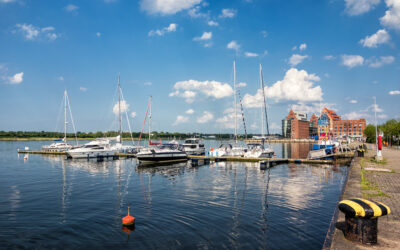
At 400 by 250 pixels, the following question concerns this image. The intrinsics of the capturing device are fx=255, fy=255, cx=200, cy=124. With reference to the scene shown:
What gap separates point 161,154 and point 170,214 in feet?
103

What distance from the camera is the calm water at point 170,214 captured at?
12062 millimetres

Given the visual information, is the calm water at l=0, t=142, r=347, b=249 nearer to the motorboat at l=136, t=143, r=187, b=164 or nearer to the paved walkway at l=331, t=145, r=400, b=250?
the paved walkway at l=331, t=145, r=400, b=250

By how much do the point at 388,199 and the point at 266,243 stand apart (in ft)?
25.7

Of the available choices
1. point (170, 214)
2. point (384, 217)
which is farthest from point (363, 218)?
point (170, 214)

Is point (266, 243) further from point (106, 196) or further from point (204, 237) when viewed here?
point (106, 196)

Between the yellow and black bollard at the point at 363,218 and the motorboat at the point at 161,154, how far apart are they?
131ft

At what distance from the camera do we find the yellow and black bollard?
301 inches

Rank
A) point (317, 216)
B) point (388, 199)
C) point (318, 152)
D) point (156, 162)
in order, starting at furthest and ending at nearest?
point (318, 152) < point (156, 162) < point (317, 216) < point (388, 199)

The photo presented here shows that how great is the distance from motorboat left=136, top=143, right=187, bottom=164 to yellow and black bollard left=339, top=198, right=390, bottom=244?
39.9 meters

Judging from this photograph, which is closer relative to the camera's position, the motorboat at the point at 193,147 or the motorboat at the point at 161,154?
the motorboat at the point at 161,154

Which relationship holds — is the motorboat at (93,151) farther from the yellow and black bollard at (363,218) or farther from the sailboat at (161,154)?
the yellow and black bollard at (363,218)

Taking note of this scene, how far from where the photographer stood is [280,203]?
61.6 ft

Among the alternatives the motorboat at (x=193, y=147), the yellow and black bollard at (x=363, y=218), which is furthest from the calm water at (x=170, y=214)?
the motorboat at (x=193, y=147)

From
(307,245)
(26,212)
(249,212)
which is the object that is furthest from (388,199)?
(26,212)
